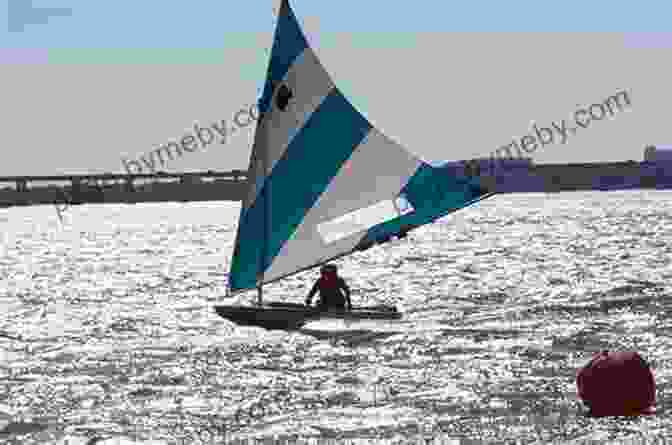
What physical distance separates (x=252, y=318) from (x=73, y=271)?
136 feet

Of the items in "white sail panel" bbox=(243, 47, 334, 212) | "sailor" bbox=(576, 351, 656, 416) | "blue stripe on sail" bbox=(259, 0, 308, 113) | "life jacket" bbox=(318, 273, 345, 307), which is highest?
"blue stripe on sail" bbox=(259, 0, 308, 113)

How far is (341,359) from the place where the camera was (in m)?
31.4

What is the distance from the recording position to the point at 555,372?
28.3 m

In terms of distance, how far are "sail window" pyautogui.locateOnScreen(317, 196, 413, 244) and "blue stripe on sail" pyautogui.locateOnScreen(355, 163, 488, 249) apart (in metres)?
0.17

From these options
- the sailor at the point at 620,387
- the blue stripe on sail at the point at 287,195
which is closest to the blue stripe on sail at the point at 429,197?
the blue stripe on sail at the point at 287,195

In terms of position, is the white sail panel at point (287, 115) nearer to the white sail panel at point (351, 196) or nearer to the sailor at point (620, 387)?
the white sail panel at point (351, 196)

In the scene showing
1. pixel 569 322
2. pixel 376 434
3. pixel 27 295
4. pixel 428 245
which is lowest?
pixel 376 434

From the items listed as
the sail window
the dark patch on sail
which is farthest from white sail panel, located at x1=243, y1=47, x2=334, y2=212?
the sail window

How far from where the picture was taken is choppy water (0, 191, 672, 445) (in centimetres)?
2319

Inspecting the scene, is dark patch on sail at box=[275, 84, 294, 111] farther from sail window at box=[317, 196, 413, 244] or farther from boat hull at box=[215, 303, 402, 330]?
boat hull at box=[215, 303, 402, 330]

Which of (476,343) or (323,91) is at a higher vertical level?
(323,91)

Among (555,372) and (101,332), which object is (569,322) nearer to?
(555,372)

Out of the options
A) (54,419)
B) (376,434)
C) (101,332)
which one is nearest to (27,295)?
(101,332)

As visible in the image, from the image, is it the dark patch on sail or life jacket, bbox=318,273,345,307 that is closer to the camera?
life jacket, bbox=318,273,345,307
